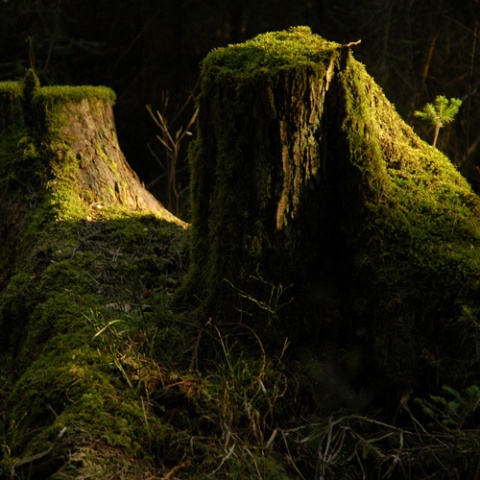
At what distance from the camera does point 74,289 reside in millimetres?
4273

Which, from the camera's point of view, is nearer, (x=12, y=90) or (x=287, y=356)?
(x=287, y=356)

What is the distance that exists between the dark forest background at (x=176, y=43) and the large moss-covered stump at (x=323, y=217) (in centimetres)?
536

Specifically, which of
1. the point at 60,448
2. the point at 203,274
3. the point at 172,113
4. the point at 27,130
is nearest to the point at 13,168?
the point at 27,130

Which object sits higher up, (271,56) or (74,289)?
(271,56)

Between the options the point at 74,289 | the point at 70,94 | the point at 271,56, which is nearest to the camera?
the point at 271,56

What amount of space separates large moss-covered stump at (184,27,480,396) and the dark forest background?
536 cm

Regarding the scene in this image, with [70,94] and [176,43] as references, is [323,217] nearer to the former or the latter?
[70,94]

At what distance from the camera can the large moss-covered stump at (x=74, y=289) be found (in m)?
3.02

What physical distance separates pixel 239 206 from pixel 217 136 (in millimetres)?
399

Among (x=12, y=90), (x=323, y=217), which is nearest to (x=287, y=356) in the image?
(x=323, y=217)

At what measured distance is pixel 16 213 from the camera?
5.19 m

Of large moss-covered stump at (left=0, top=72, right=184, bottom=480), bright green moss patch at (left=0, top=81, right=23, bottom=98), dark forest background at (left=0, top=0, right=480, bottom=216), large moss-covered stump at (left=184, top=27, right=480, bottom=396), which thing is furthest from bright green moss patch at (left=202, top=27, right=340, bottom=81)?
dark forest background at (left=0, top=0, right=480, bottom=216)

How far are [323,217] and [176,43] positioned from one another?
8802 millimetres

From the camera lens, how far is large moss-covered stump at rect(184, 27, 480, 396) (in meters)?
3.52
